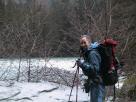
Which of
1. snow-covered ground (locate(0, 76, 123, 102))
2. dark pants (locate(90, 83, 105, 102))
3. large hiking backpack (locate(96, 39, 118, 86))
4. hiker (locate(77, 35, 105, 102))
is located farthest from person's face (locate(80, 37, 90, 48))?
snow-covered ground (locate(0, 76, 123, 102))

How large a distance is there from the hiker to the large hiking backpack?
10cm

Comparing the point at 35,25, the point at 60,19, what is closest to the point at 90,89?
the point at 35,25

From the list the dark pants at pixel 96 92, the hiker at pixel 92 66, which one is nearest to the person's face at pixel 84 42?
the hiker at pixel 92 66

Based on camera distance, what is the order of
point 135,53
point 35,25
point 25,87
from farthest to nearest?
point 35,25 → point 135,53 → point 25,87

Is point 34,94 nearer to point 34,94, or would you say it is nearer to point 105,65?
point 34,94

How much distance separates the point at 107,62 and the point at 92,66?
32 cm

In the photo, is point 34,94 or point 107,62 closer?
point 107,62

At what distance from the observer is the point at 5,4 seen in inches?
2132

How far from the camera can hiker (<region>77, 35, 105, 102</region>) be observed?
703 centimetres

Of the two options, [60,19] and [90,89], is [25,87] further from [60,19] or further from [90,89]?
[60,19]

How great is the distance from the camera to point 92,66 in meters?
7.01

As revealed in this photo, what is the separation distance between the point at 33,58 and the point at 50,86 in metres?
4.04

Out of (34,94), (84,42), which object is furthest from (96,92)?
(34,94)

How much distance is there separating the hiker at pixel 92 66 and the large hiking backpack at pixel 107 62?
0.10m
